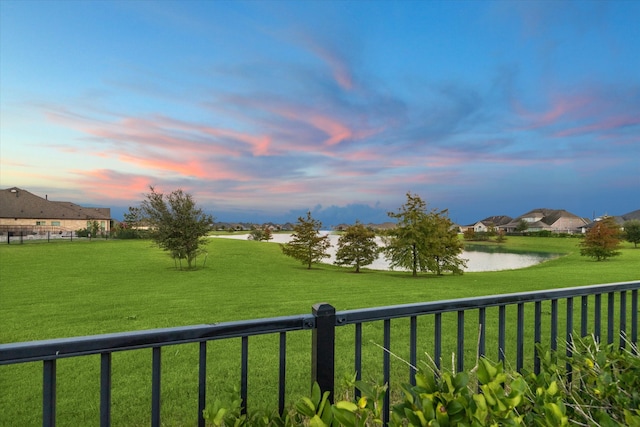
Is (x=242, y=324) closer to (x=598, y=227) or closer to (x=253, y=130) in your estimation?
(x=253, y=130)

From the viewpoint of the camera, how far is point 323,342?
6.49ft

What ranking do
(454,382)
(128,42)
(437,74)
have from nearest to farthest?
(454,382) < (128,42) < (437,74)

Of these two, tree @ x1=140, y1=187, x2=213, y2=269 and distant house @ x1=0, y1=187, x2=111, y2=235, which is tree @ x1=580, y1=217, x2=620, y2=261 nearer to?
tree @ x1=140, y1=187, x2=213, y2=269

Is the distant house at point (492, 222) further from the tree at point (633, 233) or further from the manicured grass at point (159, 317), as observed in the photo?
the manicured grass at point (159, 317)

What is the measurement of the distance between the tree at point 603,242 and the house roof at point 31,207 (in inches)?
2592

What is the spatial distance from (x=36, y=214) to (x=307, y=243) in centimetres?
5099

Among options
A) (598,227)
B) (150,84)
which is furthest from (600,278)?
(150,84)

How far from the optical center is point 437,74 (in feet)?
54.9

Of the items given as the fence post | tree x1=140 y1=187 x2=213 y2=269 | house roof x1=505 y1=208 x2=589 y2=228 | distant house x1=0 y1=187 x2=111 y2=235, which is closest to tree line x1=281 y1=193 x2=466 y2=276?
tree x1=140 y1=187 x2=213 y2=269

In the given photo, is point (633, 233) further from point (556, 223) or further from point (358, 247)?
point (556, 223)

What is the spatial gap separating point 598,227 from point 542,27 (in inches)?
804

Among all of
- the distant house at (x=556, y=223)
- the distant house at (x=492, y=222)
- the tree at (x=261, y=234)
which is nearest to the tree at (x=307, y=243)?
the tree at (x=261, y=234)

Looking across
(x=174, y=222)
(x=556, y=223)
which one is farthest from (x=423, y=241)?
(x=556, y=223)

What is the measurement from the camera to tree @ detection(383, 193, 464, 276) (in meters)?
18.9
